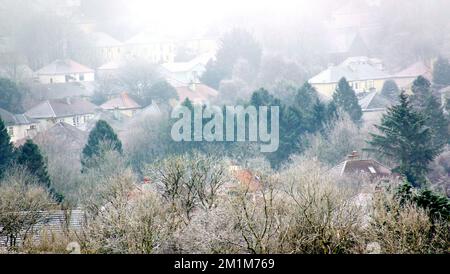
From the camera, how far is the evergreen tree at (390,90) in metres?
38.2

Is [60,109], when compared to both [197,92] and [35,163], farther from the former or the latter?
[35,163]

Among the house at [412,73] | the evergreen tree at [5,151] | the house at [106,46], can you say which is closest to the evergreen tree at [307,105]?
the evergreen tree at [5,151]

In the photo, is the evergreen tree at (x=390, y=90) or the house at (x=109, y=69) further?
the house at (x=109, y=69)

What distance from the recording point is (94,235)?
1220cm

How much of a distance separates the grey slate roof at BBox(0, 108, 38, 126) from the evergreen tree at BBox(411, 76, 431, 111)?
1342 centimetres

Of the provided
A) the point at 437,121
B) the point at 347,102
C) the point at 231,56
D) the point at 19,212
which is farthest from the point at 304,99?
the point at 19,212

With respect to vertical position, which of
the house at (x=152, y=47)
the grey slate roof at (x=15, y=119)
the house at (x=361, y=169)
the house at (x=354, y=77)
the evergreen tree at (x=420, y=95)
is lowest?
the house at (x=361, y=169)

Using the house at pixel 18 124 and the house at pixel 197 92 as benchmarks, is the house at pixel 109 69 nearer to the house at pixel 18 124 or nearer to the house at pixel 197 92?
the house at pixel 197 92

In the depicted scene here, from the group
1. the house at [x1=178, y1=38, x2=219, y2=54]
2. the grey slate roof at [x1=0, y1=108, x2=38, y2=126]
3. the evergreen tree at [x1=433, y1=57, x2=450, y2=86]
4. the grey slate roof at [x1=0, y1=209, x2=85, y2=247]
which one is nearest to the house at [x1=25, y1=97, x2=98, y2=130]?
the grey slate roof at [x1=0, y1=108, x2=38, y2=126]

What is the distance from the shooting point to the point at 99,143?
25594 mm

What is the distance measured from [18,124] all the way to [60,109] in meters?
2.58

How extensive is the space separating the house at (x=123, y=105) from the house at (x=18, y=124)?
312cm
